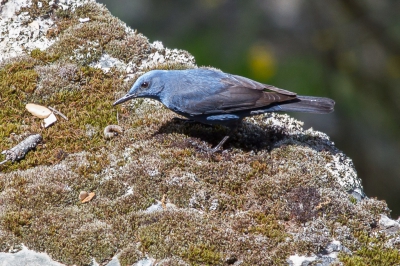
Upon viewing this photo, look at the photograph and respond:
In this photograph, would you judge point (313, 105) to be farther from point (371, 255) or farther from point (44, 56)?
point (44, 56)

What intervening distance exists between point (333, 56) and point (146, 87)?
654 centimetres

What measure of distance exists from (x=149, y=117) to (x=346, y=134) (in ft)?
21.0

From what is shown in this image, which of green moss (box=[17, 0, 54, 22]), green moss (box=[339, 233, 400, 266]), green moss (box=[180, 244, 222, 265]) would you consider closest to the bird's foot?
green moss (box=[180, 244, 222, 265])

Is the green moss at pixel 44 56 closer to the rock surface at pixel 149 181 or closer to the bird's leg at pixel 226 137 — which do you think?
the rock surface at pixel 149 181

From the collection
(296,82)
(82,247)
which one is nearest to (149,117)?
(82,247)

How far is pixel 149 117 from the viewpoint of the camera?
6496 mm

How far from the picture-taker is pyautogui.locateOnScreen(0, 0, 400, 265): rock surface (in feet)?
14.8

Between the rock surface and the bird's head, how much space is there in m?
0.35

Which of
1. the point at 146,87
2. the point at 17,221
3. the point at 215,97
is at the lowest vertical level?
the point at 17,221

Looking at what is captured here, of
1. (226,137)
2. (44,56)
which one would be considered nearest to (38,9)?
(44,56)

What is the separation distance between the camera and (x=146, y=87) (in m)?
6.30

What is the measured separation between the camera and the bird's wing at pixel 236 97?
612 centimetres

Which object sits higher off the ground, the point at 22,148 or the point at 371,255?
the point at 371,255

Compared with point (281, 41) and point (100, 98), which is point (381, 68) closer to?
point (281, 41)
